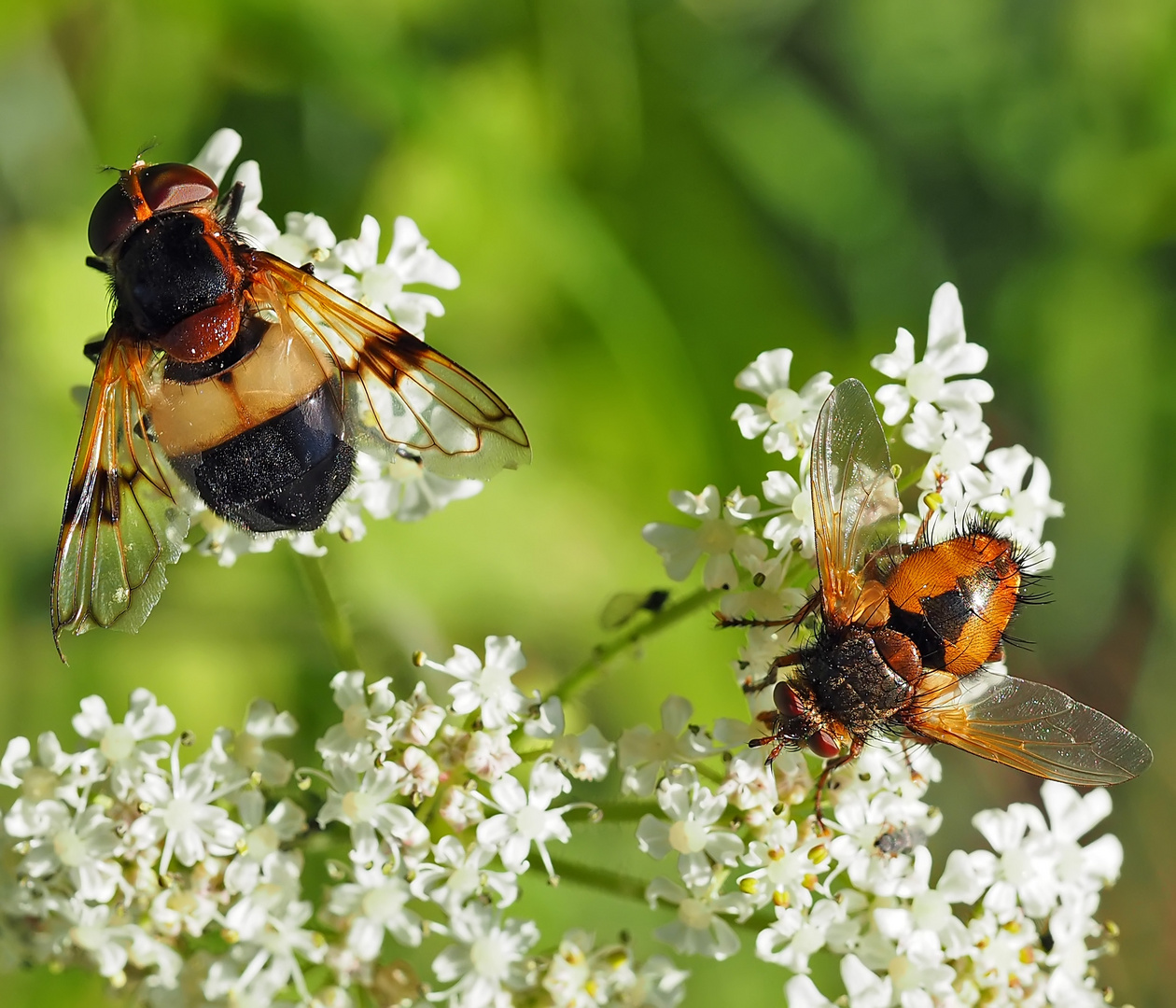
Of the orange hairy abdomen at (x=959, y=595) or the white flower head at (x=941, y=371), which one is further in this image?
the white flower head at (x=941, y=371)

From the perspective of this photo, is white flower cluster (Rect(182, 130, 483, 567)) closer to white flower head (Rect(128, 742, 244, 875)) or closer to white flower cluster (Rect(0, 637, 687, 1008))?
white flower cluster (Rect(0, 637, 687, 1008))

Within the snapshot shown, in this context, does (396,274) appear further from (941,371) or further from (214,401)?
(941,371)

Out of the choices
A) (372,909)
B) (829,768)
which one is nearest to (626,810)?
(829,768)

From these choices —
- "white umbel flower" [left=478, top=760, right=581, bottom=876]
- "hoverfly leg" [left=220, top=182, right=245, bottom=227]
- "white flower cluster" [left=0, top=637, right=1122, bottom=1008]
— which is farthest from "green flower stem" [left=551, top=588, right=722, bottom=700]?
"hoverfly leg" [left=220, top=182, right=245, bottom=227]

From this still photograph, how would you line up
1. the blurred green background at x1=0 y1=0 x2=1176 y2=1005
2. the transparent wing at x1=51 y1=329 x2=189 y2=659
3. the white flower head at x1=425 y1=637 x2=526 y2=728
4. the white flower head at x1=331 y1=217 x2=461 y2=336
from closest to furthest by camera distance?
1. the transparent wing at x1=51 y1=329 x2=189 y2=659
2. the white flower head at x1=425 y1=637 x2=526 y2=728
3. the white flower head at x1=331 y1=217 x2=461 y2=336
4. the blurred green background at x1=0 y1=0 x2=1176 y2=1005

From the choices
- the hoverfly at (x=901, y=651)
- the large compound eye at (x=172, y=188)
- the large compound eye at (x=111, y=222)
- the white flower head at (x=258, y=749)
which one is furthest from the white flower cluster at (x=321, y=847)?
the large compound eye at (x=172, y=188)

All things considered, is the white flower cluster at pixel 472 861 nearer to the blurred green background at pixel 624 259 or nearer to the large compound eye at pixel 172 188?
the blurred green background at pixel 624 259
